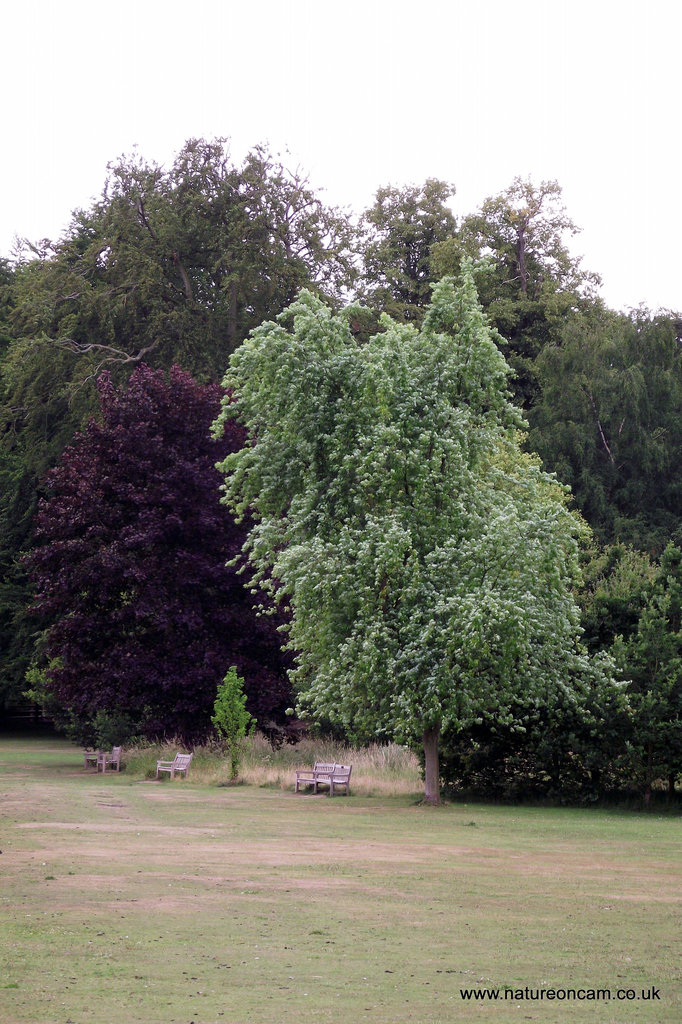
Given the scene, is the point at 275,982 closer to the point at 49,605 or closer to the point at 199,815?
the point at 199,815

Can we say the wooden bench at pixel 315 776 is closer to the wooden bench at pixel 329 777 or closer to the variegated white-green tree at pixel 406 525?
the wooden bench at pixel 329 777

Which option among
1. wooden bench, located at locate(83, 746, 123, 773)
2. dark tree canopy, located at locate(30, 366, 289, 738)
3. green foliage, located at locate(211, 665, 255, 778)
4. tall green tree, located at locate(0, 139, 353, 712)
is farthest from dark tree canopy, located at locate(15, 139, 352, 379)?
green foliage, located at locate(211, 665, 255, 778)

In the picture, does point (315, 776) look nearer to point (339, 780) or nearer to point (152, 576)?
point (339, 780)

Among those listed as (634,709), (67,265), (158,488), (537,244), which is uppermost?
(537,244)

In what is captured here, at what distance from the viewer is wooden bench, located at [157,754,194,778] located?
32031mm

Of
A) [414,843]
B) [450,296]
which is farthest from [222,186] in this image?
[414,843]

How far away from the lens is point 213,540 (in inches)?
1502

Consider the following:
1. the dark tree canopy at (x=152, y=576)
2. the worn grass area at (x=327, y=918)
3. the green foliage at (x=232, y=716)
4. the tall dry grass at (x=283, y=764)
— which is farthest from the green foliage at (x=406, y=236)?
the worn grass area at (x=327, y=918)

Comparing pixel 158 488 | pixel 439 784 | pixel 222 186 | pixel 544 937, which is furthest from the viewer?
pixel 222 186

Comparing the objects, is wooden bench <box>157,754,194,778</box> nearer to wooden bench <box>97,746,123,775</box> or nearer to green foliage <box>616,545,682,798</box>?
wooden bench <box>97,746,123,775</box>

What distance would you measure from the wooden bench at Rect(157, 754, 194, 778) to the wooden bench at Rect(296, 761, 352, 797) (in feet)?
13.9

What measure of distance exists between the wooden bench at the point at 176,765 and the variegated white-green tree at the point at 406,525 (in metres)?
5.48

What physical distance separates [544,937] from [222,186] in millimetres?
44711

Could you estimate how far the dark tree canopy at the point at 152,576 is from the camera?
119 feet
